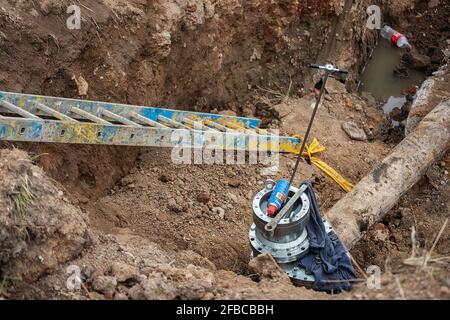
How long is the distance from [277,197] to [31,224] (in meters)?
1.77

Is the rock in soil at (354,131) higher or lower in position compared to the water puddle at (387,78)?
lower

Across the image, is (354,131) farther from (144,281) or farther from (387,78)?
(144,281)

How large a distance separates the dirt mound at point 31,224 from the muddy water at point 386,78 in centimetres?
509

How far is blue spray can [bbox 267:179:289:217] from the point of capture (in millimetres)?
4207

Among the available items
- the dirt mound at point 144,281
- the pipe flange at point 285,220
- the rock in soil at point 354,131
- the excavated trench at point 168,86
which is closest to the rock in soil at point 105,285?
the dirt mound at point 144,281

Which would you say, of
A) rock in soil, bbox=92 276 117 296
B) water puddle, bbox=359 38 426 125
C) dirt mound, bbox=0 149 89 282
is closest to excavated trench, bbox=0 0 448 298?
water puddle, bbox=359 38 426 125

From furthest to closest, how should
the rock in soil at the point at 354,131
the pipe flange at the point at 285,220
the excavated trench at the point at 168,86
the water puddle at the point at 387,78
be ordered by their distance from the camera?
the water puddle at the point at 387,78 < the rock in soil at the point at 354,131 < the excavated trench at the point at 168,86 < the pipe flange at the point at 285,220

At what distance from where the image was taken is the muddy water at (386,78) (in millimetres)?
7738

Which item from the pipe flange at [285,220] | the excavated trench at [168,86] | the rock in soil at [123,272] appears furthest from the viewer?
the excavated trench at [168,86]

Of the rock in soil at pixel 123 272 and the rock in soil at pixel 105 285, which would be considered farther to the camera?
the rock in soil at pixel 123 272

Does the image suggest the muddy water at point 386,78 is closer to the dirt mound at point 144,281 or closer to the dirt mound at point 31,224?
the dirt mound at point 144,281

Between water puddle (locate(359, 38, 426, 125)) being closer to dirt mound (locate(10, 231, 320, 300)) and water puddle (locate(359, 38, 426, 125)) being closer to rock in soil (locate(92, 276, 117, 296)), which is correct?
dirt mound (locate(10, 231, 320, 300))

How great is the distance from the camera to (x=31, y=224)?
138 inches

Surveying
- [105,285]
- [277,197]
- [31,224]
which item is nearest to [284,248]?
[277,197]
